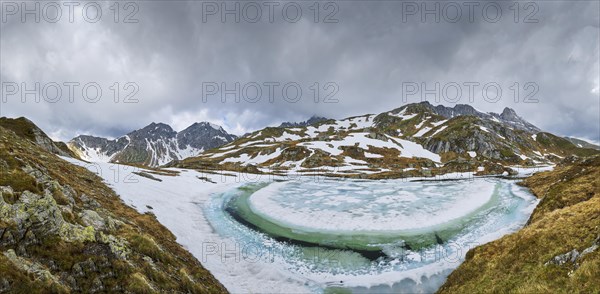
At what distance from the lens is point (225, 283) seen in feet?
61.7

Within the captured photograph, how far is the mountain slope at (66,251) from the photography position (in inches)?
398

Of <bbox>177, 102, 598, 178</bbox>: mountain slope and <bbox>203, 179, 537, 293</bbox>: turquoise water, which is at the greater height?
<bbox>177, 102, 598, 178</bbox>: mountain slope

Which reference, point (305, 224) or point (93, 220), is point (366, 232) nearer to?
point (305, 224)

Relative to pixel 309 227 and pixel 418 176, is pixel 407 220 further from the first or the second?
pixel 418 176

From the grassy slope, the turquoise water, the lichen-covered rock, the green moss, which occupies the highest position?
the green moss

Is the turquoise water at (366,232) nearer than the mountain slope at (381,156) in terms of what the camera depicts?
Yes

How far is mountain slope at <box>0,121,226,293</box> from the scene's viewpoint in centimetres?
1012

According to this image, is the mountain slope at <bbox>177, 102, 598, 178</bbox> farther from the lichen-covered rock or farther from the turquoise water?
the lichen-covered rock

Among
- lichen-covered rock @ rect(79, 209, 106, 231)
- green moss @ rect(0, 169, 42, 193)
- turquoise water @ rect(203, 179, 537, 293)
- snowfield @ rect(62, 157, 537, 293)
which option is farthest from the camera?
turquoise water @ rect(203, 179, 537, 293)

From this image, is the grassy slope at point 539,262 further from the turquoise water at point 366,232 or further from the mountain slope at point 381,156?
the mountain slope at point 381,156

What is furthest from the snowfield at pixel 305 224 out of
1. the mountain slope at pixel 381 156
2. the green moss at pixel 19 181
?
the mountain slope at pixel 381 156

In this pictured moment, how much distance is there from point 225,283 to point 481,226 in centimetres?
2739

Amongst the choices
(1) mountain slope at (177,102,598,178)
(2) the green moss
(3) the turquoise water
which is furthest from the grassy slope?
(1) mountain slope at (177,102,598,178)

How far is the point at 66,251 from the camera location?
12125 millimetres
